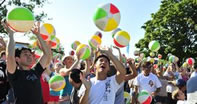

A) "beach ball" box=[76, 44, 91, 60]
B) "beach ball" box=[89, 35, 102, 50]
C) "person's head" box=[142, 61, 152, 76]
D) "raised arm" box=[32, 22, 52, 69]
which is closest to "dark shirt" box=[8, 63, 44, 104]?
"raised arm" box=[32, 22, 52, 69]

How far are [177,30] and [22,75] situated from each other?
3348 cm

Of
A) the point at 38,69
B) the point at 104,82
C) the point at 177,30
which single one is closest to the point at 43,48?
the point at 38,69

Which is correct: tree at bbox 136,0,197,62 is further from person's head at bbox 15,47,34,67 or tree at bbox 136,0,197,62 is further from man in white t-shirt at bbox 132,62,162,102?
person's head at bbox 15,47,34,67

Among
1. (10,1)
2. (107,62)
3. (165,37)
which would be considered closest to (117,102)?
(107,62)

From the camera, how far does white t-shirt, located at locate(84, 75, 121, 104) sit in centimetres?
402

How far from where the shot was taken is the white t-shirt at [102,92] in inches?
158

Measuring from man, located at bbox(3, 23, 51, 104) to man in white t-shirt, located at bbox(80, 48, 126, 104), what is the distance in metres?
0.71

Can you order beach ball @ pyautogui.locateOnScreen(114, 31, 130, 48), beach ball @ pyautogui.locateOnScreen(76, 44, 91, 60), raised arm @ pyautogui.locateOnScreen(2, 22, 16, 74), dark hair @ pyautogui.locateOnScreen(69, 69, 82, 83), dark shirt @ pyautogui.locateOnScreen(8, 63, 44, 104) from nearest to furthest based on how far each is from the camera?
1. raised arm @ pyautogui.locateOnScreen(2, 22, 16, 74)
2. dark shirt @ pyautogui.locateOnScreen(8, 63, 44, 104)
3. dark hair @ pyautogui.locateOnScreen(69, 69, 82, 83)
4. beach ball @ pyautogui.locateOnScreen(114, 31, 130, 48)
5. beach ball @ pyautogui.locateOnScreen(76, 44, 91, 60)

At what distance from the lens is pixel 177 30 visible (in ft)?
117

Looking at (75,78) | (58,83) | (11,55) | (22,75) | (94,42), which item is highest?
(11,55)

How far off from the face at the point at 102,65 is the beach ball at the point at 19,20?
43.2 inches

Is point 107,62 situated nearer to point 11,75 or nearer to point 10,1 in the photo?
point 11,75

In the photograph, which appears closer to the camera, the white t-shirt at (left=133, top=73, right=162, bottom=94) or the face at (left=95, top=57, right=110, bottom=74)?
the face at (left=95, top=57, right=110, bottom=74)

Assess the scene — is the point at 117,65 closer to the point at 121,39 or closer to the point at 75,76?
the point at 75,76
